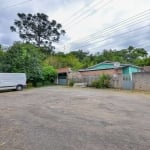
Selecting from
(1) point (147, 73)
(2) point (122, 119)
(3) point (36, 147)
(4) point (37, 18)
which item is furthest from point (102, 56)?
(3) point (36, 147)

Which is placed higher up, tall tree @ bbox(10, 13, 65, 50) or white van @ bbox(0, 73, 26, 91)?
tall tree @ bbox(10, 13, 65, 50)

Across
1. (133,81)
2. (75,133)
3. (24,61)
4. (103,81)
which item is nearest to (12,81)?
(24,61)

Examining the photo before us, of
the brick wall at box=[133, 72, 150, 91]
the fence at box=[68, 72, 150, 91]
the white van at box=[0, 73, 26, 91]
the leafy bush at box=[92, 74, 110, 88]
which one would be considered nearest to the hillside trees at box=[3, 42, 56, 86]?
the white van at box=[0, 73, 26, 91]

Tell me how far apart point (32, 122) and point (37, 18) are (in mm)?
43758

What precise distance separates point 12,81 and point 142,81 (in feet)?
46.7

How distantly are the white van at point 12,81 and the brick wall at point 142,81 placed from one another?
42.5ft

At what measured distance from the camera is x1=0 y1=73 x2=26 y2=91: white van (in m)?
21.5

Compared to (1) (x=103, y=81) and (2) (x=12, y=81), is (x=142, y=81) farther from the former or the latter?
(2) (x=12, y=81)

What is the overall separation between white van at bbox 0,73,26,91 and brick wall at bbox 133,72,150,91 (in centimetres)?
1294

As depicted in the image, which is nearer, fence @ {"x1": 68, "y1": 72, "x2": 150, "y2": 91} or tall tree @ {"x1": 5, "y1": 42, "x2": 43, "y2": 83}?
fence @ {"x1": 68, "y1": 72, "x2": 150, "y2": 91}

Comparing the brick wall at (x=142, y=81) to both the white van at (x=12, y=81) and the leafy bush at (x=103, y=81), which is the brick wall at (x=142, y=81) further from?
the white van at (x=12, y=81)

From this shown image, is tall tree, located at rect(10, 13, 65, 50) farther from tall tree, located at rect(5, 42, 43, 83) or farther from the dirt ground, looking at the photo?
the dirt ground

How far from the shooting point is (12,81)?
73.9 feet

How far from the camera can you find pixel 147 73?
20312 mm
